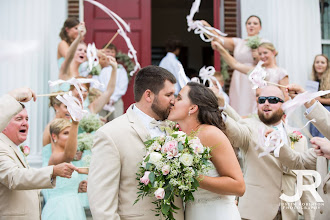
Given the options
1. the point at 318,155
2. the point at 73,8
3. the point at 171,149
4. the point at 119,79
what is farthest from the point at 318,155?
the point at 73,8

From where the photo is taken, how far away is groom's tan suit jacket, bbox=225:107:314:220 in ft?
14.4

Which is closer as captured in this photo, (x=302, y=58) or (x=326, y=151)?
(x=326, y=151)

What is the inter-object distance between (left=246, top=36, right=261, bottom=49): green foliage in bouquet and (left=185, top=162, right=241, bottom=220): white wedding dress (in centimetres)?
400

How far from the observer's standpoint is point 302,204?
15.1 feet

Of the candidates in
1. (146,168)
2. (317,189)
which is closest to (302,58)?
(317,189)

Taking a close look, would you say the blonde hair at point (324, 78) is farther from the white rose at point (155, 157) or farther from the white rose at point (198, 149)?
the white rose at point (155, 157)

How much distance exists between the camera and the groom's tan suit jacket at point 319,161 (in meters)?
4.05

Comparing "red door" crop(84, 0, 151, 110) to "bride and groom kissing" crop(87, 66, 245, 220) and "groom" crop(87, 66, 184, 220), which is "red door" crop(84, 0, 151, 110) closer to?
"bride and groom kissing" crop(87, 66, 245, 220)

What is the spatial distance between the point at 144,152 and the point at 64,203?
6.30 ft

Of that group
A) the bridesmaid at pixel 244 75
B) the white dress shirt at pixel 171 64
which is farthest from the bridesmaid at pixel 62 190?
the bridesmaid at pixel 244 75

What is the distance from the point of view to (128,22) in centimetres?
833

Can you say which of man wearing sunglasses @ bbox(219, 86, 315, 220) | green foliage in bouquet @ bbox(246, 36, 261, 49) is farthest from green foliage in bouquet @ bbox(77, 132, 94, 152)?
green foliage in bouquet @ bbox(246, 36, 261, 49)

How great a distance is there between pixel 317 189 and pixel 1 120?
305 cm

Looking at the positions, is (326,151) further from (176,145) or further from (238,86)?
(238,86)
